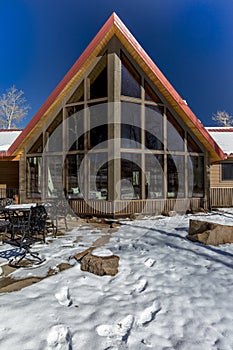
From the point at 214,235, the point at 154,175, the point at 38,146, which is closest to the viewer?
the point at 214,235

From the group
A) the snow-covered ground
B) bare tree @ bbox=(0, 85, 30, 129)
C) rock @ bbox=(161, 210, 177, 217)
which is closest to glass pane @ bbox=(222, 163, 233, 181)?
rock @ bbox=(161, 210, 177, 217)

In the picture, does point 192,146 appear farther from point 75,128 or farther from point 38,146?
point 38,146

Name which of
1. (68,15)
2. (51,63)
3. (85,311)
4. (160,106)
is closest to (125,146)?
(160,106)

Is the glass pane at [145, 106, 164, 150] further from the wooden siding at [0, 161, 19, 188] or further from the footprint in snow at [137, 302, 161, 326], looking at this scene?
the wooden siding at [0, 161, 19, 188]

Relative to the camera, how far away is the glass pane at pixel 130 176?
324 inches

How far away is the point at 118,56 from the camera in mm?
8492

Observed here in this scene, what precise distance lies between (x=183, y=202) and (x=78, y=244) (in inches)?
213

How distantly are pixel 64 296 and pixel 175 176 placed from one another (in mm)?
7345

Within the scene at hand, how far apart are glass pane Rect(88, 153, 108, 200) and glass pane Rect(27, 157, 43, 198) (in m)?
2.54

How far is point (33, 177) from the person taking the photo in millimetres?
9766

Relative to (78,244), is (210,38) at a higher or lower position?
higher

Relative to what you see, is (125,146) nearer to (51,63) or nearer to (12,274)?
(12,274)

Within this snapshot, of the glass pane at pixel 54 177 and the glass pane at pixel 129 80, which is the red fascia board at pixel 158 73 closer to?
the glass pane at pixel 129 80

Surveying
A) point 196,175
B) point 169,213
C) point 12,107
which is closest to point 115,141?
point 169,213
